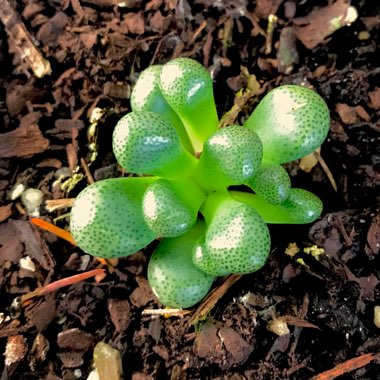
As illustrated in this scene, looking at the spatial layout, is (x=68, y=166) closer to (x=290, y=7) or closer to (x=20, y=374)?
(x=20, y=374)

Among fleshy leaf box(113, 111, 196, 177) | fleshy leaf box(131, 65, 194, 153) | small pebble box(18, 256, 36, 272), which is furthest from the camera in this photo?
small pebble box(18, 256, 36, 272)

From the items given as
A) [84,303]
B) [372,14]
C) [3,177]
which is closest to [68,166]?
[3,177]

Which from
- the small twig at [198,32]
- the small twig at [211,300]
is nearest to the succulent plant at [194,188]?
the small twig at [211,300]

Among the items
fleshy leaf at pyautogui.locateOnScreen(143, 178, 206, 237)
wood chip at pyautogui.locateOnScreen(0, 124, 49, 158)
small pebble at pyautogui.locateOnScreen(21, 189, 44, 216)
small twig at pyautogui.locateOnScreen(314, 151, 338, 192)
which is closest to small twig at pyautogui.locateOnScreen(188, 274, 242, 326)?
fleshy leaf at pyautogui.locateOnScreen(143, 178, 206, 237)

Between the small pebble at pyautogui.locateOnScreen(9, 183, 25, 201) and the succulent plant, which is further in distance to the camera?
the small pebble at pyautogui.locateOnScreen(9, 183, 25, 201)

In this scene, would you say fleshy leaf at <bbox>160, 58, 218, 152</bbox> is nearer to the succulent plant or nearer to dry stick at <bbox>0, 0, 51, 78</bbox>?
the succulent plant

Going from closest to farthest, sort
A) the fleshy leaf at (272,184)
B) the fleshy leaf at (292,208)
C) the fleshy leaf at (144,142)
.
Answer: the fleshy leaf at (144,142) → the fleshy leaf at (272,184) → the fleshy leaf at (292,208)

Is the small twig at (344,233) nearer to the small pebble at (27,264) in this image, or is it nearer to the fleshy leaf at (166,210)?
the fleshy leaf at (166,210)
